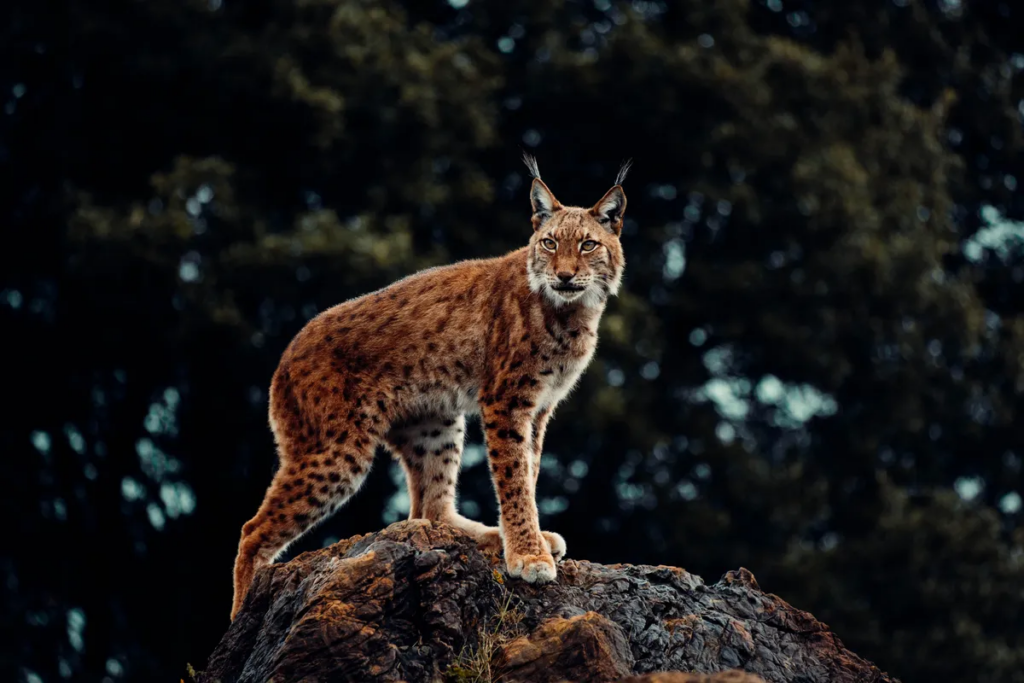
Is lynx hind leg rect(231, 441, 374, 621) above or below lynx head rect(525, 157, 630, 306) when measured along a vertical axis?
below

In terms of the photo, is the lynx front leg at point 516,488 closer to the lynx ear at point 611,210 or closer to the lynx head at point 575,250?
the lynx head at point 575,250

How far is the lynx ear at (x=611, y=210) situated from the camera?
1033 cm

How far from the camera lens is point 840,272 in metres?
21.3

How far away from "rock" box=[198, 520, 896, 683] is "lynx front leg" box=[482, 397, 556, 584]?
13 cm

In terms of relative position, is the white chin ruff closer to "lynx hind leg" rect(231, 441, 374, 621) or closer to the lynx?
the lynx

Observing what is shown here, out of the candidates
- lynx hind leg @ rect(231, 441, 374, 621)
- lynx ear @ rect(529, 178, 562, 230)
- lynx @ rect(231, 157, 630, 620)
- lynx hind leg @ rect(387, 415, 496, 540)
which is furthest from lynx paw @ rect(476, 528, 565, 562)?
lynx ear @ rect(529, 178, 562, 230)

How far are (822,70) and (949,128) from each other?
4.63m

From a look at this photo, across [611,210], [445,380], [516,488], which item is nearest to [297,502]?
[445,380]

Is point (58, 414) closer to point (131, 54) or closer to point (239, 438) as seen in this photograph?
point (239, 438)

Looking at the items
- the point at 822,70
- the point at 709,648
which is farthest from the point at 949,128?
the point at 709,648

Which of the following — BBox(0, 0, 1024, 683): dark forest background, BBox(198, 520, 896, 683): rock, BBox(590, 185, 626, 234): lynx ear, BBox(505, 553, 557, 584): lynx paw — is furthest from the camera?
BBox(0, 0, 1024, 683): dark forest background

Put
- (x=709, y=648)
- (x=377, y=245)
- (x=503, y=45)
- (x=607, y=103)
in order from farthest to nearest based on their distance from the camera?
1. (x=503, y=45)
2. (x=607, y=103)
3. (x=377, y=245)
4. (x=709, y=648)

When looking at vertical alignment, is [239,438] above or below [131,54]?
below

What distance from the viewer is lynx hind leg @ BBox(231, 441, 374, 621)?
9766mm
